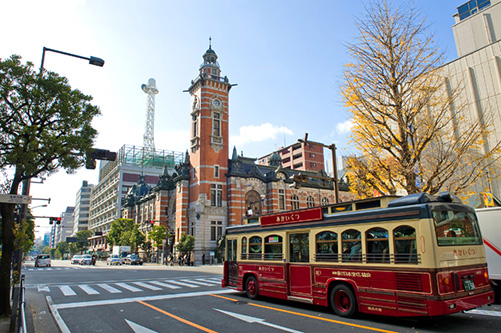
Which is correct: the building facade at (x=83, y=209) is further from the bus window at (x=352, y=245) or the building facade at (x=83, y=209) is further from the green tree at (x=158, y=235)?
the bus window at (x=352, y=245)

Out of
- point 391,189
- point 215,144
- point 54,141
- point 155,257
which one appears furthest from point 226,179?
point 54,141

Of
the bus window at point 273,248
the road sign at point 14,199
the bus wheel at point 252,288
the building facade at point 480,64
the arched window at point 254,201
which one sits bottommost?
the bus wheel at point 252,288

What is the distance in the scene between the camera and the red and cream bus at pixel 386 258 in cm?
Result: 714

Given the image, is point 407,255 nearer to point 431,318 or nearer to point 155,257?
point 431,318

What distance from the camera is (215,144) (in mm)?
45094

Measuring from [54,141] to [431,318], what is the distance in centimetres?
1162

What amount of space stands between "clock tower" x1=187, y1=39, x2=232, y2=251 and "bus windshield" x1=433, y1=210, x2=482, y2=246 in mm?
36081

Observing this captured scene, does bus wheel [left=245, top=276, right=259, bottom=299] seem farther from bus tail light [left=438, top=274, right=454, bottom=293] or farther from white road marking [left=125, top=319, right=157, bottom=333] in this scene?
bus tail light [left=438, top=274, right=454, bottom=293]

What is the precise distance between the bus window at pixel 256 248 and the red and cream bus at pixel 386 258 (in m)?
0.95

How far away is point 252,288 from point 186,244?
29.7 metres

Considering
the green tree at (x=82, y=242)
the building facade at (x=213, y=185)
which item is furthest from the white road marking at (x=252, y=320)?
the green tree at (x=82, y=242)

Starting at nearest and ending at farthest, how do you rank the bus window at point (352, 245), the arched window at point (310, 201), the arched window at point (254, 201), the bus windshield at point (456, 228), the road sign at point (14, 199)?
the bus windshield at point (456, 228)
the road sign at point (14, 199)
the bus window at point (352, 245)
the arched window at point (254, 201)
the arched window at point (310, 201)

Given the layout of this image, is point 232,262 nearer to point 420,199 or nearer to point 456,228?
point 420,199

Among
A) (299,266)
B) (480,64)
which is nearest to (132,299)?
(299,266)
